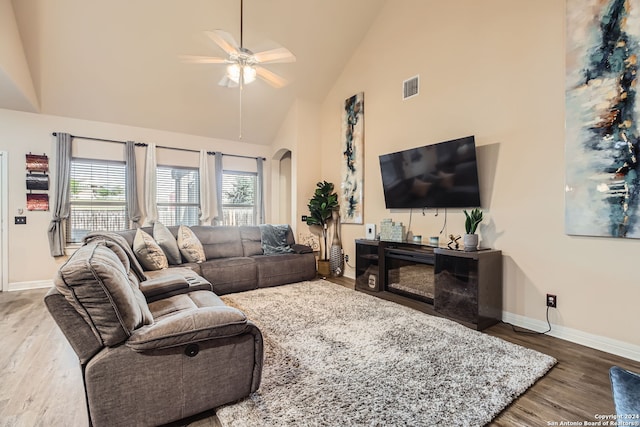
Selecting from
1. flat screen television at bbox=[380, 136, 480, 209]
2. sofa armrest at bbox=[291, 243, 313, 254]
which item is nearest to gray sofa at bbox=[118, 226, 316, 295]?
sofa armrest at bbox=[291, 243, 313, 254]

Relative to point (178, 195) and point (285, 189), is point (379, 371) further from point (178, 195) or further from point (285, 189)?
point (285, 189)

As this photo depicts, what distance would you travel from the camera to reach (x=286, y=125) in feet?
19.4

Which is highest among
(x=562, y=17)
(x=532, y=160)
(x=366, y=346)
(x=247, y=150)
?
(x=562, y=17)

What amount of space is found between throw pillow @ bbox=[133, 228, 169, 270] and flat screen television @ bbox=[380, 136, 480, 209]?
3.09 m

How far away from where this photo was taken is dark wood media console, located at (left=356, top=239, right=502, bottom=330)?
9.36 ft

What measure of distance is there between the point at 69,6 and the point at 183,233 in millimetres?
3067

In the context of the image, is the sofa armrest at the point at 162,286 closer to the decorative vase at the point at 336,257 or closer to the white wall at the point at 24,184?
the decorative vase at the point at 336,257

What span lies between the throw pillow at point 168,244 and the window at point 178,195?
157 centimetres

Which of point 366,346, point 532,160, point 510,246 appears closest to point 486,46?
point 532,160

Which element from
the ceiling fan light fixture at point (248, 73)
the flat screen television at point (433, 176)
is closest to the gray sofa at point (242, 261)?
the flat screen television at point (433, 176)

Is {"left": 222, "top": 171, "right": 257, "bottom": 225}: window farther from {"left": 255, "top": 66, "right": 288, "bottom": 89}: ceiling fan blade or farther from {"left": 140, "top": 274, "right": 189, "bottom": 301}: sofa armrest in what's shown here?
{"left": 140, "top": 274, "right": 189, "bottom": 301}: sofa armrest

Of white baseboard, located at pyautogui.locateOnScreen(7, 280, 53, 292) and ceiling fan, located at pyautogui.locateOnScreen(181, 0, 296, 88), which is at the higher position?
ceiling fan, located at pyautogui.locateOnScreen(181, 0, 296, 88)

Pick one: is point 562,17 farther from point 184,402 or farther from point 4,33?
point 4,33

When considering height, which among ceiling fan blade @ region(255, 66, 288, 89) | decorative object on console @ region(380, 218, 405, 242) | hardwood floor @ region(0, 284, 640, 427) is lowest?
hardwood floor @ region(0, 284, 640, 427)
